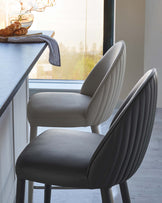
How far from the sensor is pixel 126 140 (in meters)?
1.48

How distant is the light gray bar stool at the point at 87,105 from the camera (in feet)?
7.33

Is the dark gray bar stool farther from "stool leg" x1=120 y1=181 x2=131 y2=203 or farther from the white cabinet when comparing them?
the white cabinet

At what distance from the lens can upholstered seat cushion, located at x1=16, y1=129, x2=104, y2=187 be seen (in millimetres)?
1601

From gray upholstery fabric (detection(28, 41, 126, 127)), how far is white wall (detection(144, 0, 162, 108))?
7.19 feet

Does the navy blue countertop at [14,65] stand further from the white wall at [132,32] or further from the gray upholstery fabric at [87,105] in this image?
the white wall at [132,32]

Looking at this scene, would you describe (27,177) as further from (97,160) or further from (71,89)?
(71,89)

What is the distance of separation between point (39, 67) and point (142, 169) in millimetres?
2161

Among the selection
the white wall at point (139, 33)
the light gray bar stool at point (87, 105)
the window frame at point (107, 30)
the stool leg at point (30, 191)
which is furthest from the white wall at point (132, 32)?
the stool leg at point (30, 191)

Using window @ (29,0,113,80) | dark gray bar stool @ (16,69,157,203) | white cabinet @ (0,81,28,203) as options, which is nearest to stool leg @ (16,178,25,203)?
dark gray bar stool @ (16,69,157,203)

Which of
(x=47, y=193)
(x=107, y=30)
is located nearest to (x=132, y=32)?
(x=107, y=30)

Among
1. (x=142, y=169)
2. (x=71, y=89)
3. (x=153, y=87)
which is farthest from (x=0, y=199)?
(x=71, y=89)

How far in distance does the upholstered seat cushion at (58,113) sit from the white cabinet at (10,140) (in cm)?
11

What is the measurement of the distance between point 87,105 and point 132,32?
237 cm

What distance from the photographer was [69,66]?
510cm
